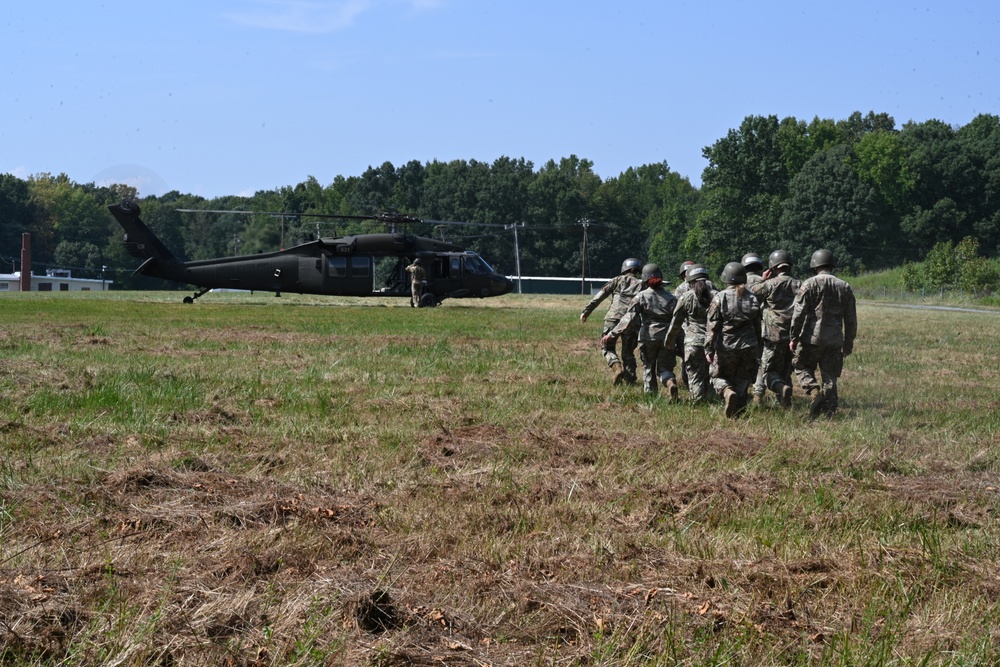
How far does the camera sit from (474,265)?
34875 mm

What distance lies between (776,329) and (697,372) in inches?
46.7

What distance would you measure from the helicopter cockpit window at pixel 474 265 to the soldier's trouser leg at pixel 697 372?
2313cm

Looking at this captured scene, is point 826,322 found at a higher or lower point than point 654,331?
higher

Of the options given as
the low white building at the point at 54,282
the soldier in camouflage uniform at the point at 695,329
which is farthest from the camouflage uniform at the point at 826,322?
the low white building at the point at 54,282

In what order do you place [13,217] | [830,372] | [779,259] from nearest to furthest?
[830,372]
[779,259]
[13,217]

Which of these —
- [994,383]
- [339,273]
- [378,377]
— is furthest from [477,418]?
[339,273]

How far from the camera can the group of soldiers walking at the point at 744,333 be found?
11.1m

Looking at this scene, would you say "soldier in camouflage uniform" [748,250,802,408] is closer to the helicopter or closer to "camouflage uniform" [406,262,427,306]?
"camouflage uniform" [406,262,427,306]

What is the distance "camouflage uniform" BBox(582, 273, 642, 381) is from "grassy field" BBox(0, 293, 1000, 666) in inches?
33.5

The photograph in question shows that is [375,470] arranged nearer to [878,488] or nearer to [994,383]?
[878,488]

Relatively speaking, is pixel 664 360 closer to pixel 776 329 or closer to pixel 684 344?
pixel 684 344

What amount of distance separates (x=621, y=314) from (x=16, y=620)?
1061cm

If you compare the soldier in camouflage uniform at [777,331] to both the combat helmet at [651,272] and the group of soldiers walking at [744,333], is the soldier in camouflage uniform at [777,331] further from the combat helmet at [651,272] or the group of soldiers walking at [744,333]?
the combat helmet at [651,272]

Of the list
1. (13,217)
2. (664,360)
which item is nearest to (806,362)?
(664,360)
